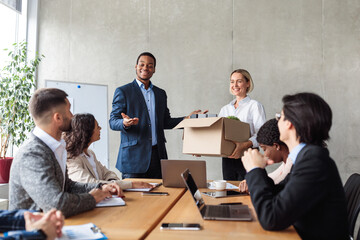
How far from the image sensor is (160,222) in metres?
1.42

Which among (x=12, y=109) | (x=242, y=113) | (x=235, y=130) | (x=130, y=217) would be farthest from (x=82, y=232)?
(x=12, y=109)

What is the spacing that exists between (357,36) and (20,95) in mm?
4268

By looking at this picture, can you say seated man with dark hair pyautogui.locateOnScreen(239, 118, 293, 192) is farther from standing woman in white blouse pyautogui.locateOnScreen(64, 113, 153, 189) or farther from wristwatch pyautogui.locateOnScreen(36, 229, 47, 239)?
wristwatch pyautogui.locateOnScreen(36, 229, 47, 239)

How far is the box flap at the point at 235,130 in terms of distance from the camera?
7.52 feet

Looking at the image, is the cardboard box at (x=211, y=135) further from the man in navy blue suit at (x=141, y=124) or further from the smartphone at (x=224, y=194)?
the man in navy blue suit at (x=141, y=124)

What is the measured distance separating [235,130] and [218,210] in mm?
928

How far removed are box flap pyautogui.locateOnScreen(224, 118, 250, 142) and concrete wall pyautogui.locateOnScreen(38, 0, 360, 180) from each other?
6.19 feet

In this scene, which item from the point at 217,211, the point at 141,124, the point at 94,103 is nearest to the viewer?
the point at 217,211

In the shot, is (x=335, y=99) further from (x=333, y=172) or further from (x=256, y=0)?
(x=333, y=172)

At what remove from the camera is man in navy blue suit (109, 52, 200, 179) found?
9.68 feet

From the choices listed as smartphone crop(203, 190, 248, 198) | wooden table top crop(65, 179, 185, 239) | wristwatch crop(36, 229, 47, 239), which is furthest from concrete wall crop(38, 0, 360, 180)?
wristwatch crop(36, 229, 47, 239)

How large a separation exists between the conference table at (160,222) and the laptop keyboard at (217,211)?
6 cm

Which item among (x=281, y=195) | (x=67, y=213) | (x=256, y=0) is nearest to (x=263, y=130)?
(x=281, y=195)

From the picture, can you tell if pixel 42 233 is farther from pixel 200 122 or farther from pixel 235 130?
pixel 235 130
